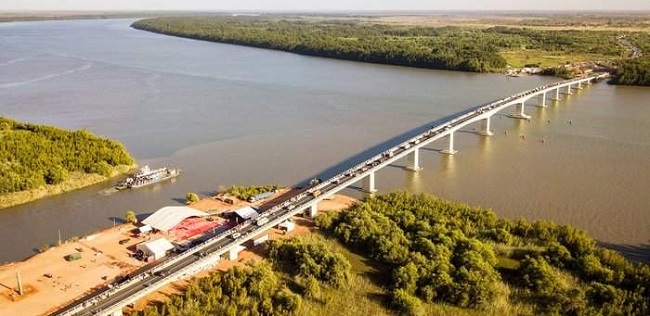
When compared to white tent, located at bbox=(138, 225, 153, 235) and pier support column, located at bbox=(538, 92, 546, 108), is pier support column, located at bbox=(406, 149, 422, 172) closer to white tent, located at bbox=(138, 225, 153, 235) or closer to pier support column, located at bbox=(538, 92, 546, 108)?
white tent, located at bbox=(138, 225, 153, 235)

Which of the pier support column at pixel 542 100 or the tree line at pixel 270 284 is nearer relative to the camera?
the tree line at pixel 270 284

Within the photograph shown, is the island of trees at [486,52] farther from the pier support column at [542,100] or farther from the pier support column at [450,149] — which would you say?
the pier support column at [450,149]

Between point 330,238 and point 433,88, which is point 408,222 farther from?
point 433,88

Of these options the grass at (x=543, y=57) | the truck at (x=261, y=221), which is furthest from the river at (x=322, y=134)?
the grass at (x=543, y=57)

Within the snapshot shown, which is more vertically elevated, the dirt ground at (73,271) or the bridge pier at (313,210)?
the bridge pier at (313,210)

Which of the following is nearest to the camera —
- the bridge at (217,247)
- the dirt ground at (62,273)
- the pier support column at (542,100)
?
the bridge at (217,247)

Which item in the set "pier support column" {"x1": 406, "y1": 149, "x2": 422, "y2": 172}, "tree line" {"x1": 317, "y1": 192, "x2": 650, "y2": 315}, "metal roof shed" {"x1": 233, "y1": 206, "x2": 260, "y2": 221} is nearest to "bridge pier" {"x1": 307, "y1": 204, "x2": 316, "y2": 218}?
"tree line" {"x1": 317, "y1": 192, "x2": 650, "y2": 315}

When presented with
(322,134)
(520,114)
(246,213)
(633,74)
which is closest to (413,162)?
(322,134)
